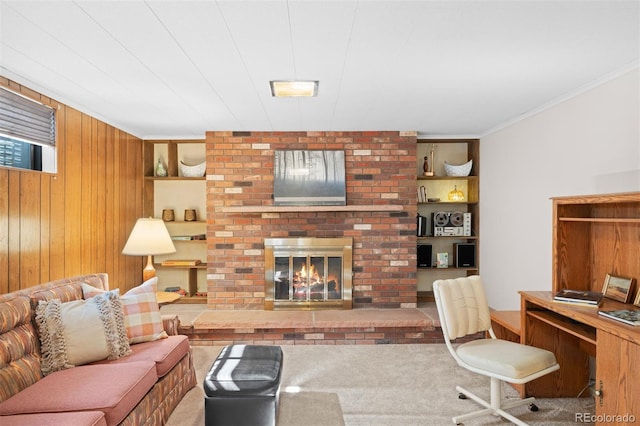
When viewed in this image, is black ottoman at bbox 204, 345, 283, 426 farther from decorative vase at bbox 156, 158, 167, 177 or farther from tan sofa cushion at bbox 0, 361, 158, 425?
decorative vase at bbox 156, 158, 167, 177

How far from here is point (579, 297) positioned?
2.48 metres

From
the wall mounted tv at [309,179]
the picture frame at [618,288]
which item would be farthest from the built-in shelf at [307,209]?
the picture frame at [618,288]

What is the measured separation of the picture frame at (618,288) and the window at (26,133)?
4122mm

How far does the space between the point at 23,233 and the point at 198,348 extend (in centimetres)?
194

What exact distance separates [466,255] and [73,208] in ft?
14.3

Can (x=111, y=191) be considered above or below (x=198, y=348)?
above

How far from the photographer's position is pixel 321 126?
14.1ft

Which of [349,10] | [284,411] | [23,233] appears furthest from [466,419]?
[23,233]

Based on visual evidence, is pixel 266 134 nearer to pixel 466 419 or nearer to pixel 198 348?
pixel 198 348

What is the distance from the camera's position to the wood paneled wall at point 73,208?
2.62 meters

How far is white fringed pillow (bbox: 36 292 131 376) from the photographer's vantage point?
226 centimetres

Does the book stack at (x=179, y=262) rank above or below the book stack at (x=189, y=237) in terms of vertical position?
below

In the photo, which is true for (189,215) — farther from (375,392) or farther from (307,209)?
(375,392)

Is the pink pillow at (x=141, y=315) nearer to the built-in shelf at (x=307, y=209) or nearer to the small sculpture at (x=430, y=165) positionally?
the built-in shelf at (x=307, y=209)
